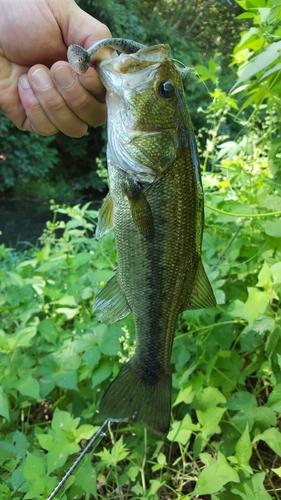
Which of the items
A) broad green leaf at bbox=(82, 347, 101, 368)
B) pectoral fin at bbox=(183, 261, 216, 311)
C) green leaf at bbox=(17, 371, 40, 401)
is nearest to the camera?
pectoral fin at bbox=(183, 261, 216, 311)

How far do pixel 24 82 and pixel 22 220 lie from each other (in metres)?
8.79

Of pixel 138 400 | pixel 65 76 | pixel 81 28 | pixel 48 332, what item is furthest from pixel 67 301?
pixel 81 28

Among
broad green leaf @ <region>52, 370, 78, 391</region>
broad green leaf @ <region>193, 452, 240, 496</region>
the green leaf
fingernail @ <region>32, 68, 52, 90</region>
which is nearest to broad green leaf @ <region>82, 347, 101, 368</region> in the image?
broad green leaf @ <region>52, 370, 78, 391</region>

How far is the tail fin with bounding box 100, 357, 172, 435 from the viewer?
4.08 ft

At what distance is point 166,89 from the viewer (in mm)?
1101

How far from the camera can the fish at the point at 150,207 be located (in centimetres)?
111

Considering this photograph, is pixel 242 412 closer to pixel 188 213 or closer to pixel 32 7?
pixel 188 213

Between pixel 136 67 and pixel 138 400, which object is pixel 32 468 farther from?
pixel 136 67

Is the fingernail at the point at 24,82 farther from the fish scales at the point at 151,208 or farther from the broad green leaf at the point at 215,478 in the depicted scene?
the broad green leaf at the point at 215,478

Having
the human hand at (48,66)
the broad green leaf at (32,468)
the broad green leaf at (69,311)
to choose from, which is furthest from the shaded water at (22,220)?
the broad green leaf at (32,468)

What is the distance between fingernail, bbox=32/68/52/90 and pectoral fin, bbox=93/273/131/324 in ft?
2.30

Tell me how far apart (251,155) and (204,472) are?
1792 millimetres

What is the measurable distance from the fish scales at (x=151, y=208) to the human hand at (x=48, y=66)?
231 mm

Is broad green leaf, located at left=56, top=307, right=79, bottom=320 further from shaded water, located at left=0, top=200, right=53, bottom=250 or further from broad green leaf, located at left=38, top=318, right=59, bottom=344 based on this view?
shaded water, located at left=0, top=200, right=53, bottom=250
